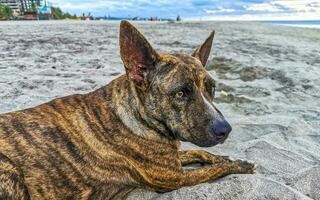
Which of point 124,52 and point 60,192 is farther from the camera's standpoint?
point 124,52

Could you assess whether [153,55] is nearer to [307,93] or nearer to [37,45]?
[307,93]

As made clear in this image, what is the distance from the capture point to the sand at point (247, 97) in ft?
11.6

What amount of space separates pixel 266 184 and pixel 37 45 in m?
10.5

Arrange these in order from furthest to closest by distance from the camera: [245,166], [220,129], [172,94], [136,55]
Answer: [245,166] → [136,55] → [172,94] → [220,129]

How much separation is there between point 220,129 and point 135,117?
814mm

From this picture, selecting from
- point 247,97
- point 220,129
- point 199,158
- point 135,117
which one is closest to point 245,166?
point 199,158

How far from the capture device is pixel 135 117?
3.64 meters

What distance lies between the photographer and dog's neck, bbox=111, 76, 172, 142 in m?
3.61

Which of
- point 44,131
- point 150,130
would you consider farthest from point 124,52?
point 44,131

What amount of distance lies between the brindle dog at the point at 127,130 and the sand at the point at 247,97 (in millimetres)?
279

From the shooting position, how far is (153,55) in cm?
365

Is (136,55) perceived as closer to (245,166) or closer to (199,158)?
(199,158)

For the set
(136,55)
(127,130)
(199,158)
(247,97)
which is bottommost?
(247,97)

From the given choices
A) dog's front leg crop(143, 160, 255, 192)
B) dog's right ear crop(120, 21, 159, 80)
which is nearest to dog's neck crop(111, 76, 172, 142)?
dog's right ear crop(120, 21, 159, 80)
